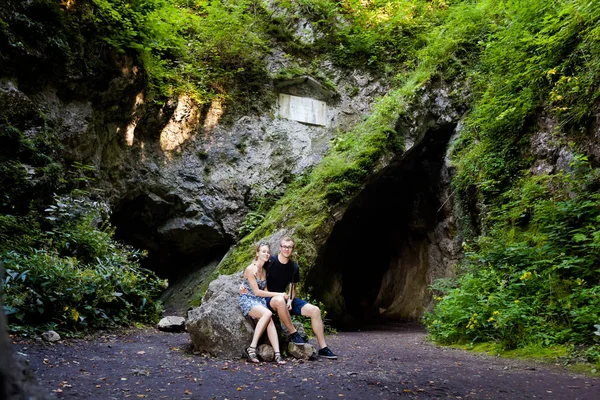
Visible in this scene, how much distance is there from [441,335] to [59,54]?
8730 millimetres

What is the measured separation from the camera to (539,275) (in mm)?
5520

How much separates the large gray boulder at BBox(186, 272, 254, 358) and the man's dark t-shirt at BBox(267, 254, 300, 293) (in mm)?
496

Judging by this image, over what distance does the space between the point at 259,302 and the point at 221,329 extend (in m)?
0.53

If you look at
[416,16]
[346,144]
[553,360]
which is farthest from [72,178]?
[416,16]

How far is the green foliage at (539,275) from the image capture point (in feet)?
16.2

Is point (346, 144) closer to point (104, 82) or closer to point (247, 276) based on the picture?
point (104, 82)

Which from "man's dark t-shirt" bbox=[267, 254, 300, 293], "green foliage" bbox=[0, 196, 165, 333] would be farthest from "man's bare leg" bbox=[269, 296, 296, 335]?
"green foliage" bbox=[0, 196, 165, 333]

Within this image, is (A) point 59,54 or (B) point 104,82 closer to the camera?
(A) point 59,54

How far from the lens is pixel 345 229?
13242 mm

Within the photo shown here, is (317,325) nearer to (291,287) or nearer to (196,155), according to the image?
(291,287)

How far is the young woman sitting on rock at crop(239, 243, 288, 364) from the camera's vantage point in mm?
4477

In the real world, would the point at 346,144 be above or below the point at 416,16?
below

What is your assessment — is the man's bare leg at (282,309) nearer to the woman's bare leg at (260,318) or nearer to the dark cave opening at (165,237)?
the woman's bare leg at (260,318)

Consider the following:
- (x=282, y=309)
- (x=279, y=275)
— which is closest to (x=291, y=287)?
(x=279, y=275)
